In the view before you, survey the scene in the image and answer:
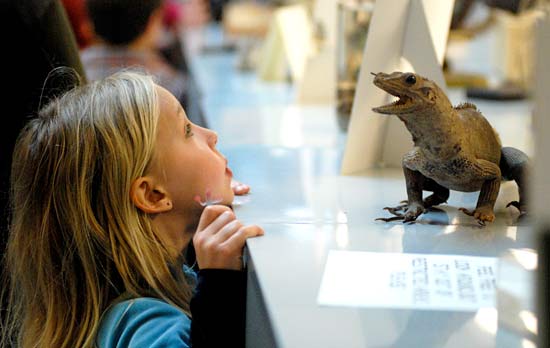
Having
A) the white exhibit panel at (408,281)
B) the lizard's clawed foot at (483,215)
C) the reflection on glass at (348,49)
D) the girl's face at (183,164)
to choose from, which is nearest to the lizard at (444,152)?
the lizard's clawed foot at (483,215)

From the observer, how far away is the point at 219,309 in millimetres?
1288

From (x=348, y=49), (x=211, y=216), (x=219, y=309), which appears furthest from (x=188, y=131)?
(x=348, y=49)

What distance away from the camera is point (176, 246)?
1.45 metres

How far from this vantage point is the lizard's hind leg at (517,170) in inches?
53.4

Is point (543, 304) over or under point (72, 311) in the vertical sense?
over

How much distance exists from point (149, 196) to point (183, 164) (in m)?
0.07

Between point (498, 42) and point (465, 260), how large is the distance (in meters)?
2.41

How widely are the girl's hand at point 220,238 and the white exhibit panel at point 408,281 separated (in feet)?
0.45

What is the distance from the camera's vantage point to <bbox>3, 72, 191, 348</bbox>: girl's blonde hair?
53.7 inches

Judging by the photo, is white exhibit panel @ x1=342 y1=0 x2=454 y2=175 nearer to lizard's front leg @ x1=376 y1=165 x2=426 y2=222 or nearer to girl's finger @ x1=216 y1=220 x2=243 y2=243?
lizard's front leg @ x1=376 y1=165 x2=426 y2=222

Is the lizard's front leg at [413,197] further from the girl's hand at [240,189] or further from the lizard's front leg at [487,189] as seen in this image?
the girl's hand at [240,189]

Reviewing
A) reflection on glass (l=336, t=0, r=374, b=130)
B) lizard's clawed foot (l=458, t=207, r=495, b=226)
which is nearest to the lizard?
lizard's clawed foot (l=458, t=207, r=495, b=226)

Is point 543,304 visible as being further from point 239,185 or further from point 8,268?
point 8,268

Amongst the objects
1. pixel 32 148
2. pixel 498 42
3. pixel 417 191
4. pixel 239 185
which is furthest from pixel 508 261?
pixel 498 42
